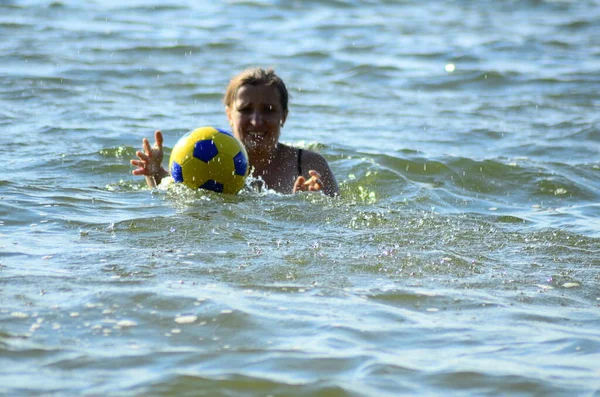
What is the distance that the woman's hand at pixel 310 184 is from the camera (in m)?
7.65

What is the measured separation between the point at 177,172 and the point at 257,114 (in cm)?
125

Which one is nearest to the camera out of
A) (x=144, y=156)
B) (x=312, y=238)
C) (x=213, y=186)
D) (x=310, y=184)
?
(x=312, y=238)

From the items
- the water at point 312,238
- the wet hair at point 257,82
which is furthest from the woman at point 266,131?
the water at point 312,238

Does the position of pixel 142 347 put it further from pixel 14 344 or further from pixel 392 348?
pixel 392 348

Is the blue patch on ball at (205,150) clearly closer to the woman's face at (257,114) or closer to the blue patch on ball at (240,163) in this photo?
the blue patch on ball at (240,163)

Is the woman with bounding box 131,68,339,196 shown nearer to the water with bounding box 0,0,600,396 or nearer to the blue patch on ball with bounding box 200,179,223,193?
the water with bounding box 0,0,600,396

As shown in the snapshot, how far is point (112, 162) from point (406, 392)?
6288 mm

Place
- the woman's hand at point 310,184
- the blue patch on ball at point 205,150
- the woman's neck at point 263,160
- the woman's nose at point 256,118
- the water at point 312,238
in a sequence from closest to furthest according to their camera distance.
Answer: the water at point 312,238, the blue patch on ball at point 205,150, the woman's hand at point 310,184, the woman's nose at point 256,118, the woman's neck at point 263,160

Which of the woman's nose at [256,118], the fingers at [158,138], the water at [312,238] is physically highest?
the woman's nose at [256,118]

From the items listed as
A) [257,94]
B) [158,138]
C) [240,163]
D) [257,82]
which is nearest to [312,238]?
[240,163]

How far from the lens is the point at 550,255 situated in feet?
20.9

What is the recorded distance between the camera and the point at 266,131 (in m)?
8.39

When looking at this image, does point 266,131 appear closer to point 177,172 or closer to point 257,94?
point 257,94

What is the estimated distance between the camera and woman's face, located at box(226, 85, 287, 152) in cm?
834
